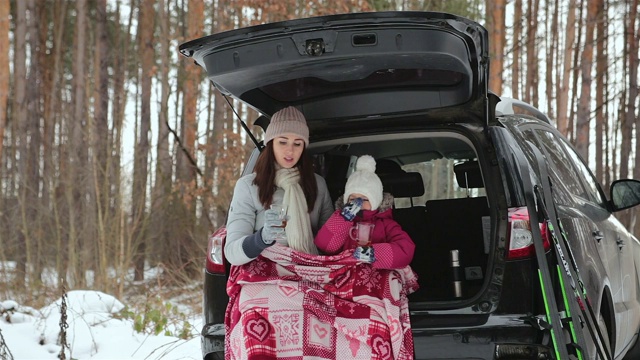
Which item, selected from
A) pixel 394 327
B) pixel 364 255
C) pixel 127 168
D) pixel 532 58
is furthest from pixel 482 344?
pixel 532 58

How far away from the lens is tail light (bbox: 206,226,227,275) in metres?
3.49

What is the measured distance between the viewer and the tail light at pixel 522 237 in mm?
3031

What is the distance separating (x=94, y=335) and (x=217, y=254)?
2.95 metres

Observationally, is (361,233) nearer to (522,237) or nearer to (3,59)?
(522,237)

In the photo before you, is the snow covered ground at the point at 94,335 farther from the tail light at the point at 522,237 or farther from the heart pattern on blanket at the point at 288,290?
the tail light at the point at 522,237

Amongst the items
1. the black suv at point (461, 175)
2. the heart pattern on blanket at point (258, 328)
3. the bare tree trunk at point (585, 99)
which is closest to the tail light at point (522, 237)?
the black suv at point (461, 175)

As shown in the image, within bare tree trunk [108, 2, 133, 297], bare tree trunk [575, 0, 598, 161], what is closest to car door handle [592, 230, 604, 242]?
bare tree trunk [108, 2, 133, 297]

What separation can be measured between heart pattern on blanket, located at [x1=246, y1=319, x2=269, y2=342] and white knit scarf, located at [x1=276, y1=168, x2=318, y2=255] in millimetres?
365

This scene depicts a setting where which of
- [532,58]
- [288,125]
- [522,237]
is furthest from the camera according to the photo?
[532,58]

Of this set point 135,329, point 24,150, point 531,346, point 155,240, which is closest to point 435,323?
point 531,346

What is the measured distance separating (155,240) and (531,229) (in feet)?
32.5

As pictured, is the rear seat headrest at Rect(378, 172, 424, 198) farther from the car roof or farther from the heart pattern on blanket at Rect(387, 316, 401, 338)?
the heart pattern on blanket at Rect(387, 316, 401, 338)

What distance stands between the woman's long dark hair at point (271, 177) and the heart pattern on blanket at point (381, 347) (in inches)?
29.7

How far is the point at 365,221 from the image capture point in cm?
340
